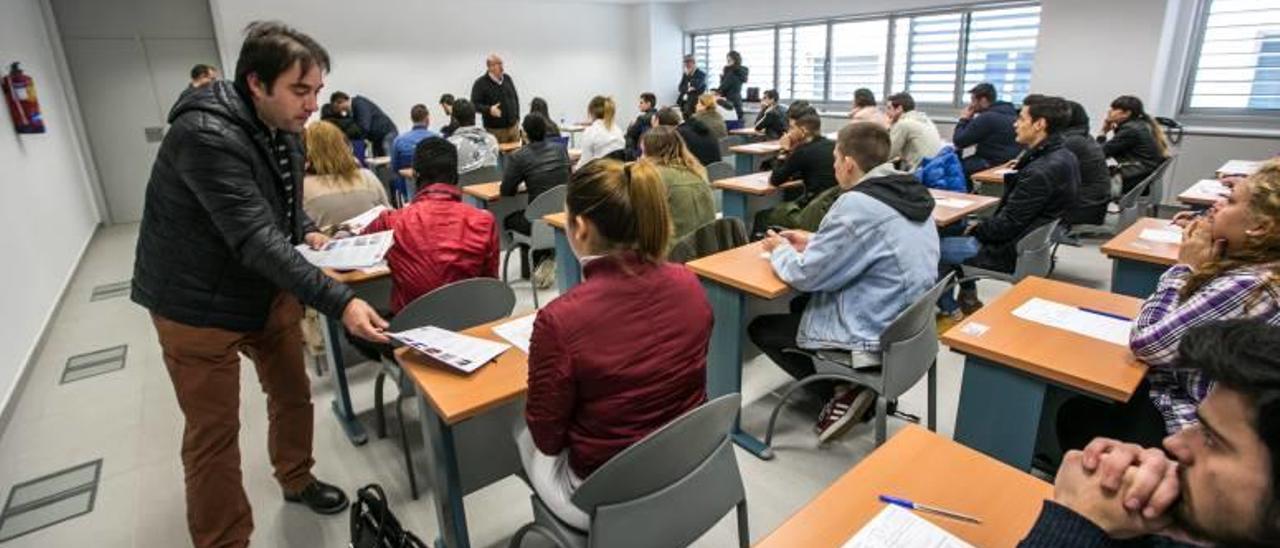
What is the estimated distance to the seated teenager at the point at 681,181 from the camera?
3.38 m

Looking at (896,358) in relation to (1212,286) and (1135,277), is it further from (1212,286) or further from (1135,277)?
(1135,277)

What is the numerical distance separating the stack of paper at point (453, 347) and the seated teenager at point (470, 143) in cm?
387

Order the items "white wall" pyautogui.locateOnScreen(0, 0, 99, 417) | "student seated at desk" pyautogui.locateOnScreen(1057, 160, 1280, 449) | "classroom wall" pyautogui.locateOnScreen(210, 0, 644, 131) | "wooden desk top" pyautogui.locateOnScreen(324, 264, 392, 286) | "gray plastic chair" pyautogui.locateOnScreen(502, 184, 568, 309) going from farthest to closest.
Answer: "classroom wall" pyautogui.locateOnScreen(210, 0, 644, 131) → "gray plastic chair" pyautogui.locateOnScreen(502, 184, 568, 309) → "white wall" pyautogui.locateOnScreen(0, 0, 99, 417) → "wooden desk top" pyautogui.locateOnScreen(324, 264, 392, 286) → "student seated at desk" pyautogui.locateOnScreen(1057, 160, 1280, 449)

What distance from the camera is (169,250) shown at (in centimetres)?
157

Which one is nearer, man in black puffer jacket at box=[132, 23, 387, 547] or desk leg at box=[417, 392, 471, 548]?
man in black puffer jacket at box=[132, 23, 387, 547]

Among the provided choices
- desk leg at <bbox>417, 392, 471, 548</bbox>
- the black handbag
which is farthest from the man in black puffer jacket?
the black handbag

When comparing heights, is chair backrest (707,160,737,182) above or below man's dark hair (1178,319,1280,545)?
below

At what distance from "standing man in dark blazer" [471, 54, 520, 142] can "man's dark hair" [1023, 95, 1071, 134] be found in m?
5.37

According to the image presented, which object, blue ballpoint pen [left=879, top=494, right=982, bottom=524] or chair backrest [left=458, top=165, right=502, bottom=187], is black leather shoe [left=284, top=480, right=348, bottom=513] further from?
chair backrest [left=458, top=165, right=502, bottom=187]

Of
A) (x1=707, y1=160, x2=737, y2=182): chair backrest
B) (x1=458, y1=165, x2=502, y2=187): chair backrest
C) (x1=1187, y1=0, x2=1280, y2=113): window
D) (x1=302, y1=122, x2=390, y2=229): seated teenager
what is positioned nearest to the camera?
(x1=302, y1=122, x2=390, y2=229): seated teenager

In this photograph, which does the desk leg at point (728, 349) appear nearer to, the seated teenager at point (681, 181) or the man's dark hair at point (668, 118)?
the seated teenager at point (681, 181)

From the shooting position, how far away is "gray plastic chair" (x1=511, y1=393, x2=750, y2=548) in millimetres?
1212

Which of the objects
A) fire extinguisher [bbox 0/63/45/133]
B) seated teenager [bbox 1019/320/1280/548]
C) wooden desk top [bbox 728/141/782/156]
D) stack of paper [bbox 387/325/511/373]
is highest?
fire extinguisher [bbox 0/63/45/133]

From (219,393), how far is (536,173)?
289 centimetres
